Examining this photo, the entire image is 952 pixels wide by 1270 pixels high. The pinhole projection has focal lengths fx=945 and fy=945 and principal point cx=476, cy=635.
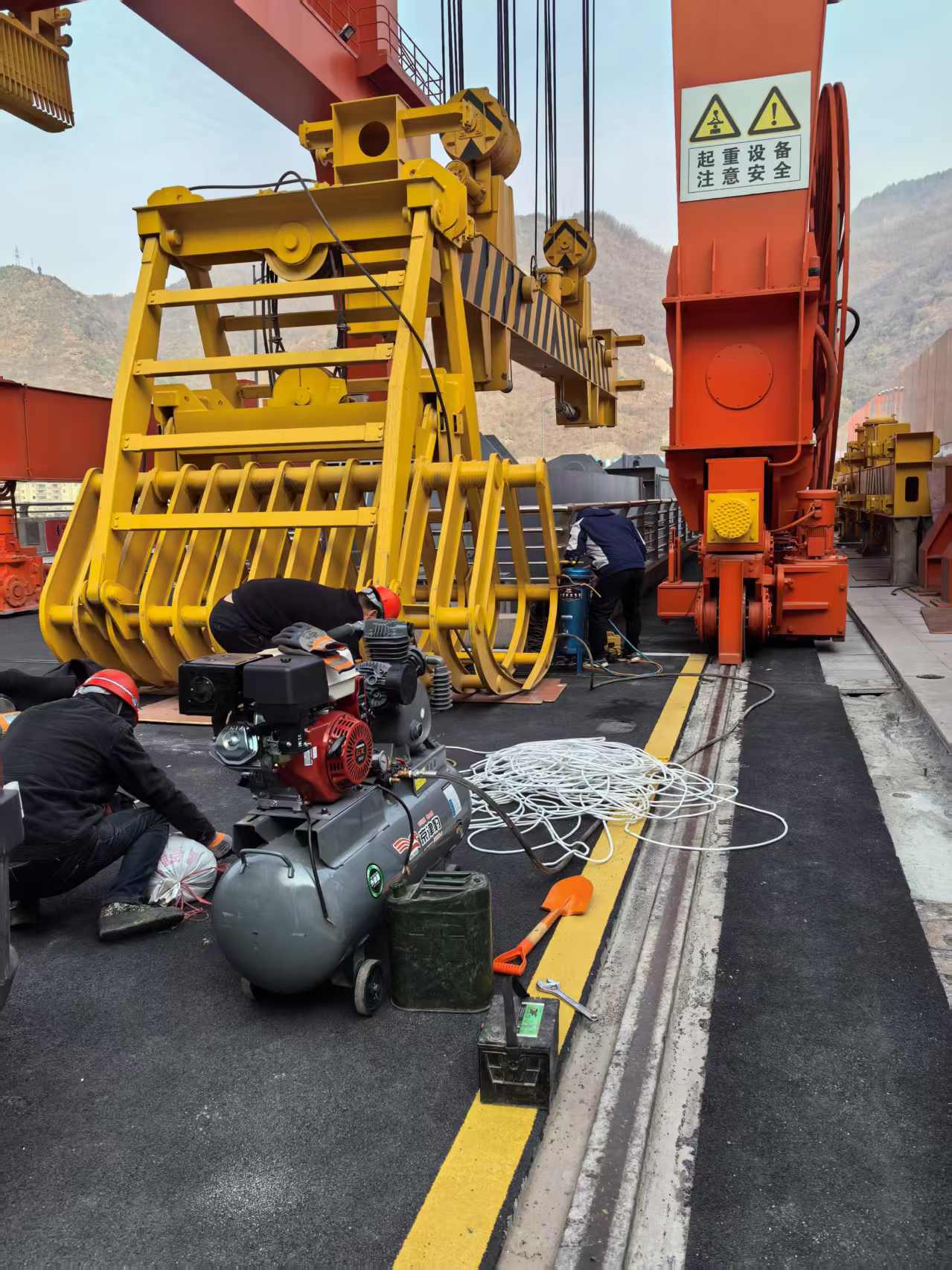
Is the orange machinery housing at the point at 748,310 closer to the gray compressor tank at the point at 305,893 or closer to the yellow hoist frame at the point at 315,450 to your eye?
the yellow hoist frame at the point at 315,450

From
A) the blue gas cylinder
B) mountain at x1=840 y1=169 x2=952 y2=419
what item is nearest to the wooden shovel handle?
the blue gas cylinder

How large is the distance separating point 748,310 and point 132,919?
6.95 m

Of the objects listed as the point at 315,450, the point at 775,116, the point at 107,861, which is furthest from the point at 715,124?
the point at 107,861

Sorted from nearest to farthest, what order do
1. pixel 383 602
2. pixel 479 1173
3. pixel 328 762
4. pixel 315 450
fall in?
1. pixel 479 1173
2. pixel 328 762
3. pixel 383 602
4. pixel 315 450

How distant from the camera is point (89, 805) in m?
3.48

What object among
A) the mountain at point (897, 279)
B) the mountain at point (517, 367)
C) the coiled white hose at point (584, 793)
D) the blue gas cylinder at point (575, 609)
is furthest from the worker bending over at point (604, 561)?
the mountain at point (897, 279)

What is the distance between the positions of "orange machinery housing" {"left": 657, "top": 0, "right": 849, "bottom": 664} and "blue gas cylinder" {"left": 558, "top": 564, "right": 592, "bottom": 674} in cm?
107

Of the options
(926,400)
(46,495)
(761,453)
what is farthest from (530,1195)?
(46,495)

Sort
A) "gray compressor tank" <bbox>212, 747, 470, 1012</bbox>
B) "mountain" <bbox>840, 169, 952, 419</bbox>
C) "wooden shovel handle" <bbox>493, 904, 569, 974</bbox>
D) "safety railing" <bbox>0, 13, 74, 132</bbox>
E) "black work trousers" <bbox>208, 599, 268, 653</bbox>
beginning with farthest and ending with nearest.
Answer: "mountain" <bbox>840, 169, 952, 419</bbox>
"safety railing" <bbox>0, 13, 74, 132</bbox>
"black work trousers" <bbox>208, 599, 268, 653</bbox>
"wooden shovel handle" <bbox>493, 904, 569, 974</bbox>
"gray compressor tank" <bbox>212, 747, 470, 1012</bbox>

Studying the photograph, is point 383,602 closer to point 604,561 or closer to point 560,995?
point 560,995

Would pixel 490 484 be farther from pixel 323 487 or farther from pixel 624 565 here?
pixel 624 565

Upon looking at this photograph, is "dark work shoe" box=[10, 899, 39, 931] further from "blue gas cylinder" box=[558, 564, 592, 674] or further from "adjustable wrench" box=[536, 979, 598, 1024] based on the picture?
"blue gas cylinder" box=[558, 564, 592, 674]

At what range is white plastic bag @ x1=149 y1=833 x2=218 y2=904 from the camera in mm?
3588

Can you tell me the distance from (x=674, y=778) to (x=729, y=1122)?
262 centimetres
